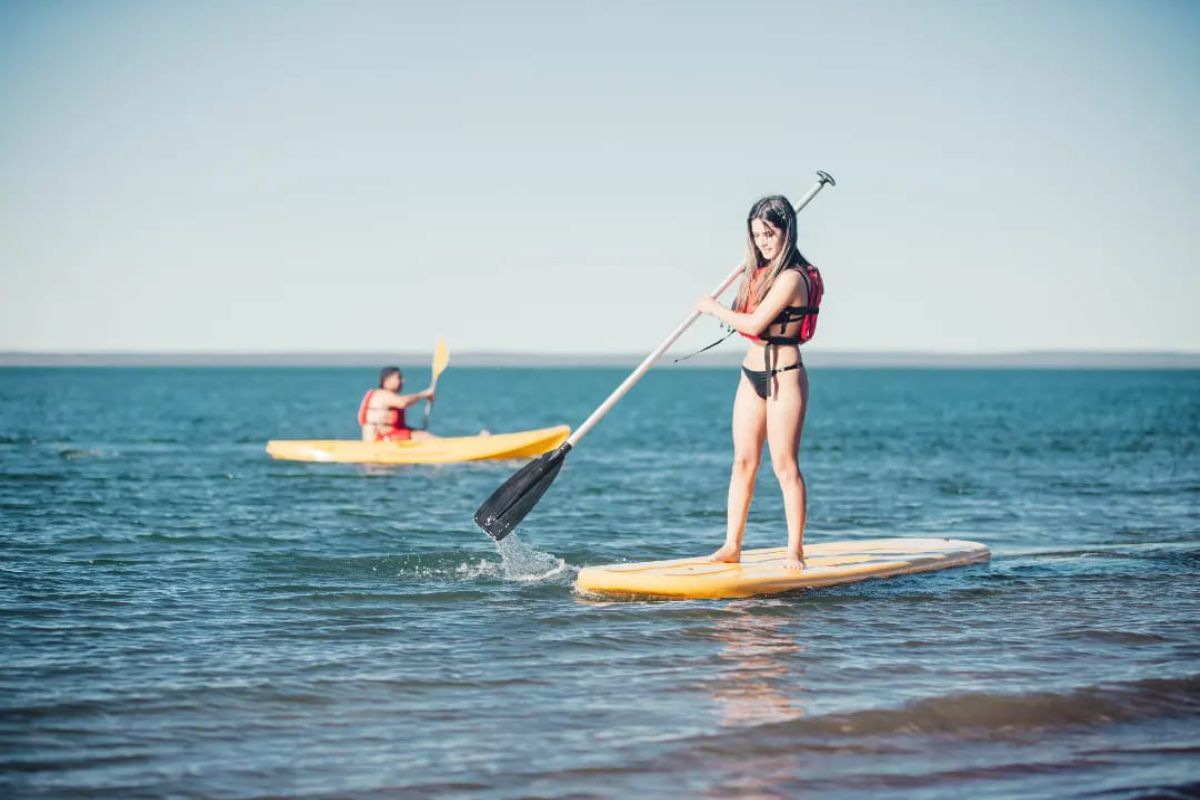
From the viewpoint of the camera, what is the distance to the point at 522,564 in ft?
29.1

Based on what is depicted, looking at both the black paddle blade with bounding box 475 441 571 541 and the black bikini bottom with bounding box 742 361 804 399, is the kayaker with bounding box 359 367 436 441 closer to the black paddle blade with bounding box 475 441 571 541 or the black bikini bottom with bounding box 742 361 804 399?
the black paddle blade with bounding box 475 441 571 541

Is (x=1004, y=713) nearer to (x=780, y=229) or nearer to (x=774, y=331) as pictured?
(x=774, y=331)

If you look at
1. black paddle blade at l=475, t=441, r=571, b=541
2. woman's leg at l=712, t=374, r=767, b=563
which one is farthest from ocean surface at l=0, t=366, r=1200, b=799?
woman's leg at l=712, t=374, r=767, b=563

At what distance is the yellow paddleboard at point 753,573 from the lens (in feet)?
24.1

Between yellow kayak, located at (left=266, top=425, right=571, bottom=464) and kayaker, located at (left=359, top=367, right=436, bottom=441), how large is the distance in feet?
0.72

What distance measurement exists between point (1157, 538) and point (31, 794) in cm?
979

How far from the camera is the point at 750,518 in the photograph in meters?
13.5

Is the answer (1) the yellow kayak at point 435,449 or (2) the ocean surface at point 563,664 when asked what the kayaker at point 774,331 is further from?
(1) the yellow kayak at point 435,449

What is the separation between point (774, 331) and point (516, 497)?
207 centimetres

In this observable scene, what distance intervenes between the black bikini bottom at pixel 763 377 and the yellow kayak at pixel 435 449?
37.6 feet

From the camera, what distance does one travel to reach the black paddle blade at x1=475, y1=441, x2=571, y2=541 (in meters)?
7.96

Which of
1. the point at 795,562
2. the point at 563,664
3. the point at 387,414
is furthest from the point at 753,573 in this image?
the point at 387,414

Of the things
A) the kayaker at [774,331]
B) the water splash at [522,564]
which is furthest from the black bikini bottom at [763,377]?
the water splash at [522,564]

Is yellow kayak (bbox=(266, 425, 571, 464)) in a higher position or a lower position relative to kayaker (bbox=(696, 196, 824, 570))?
lower
